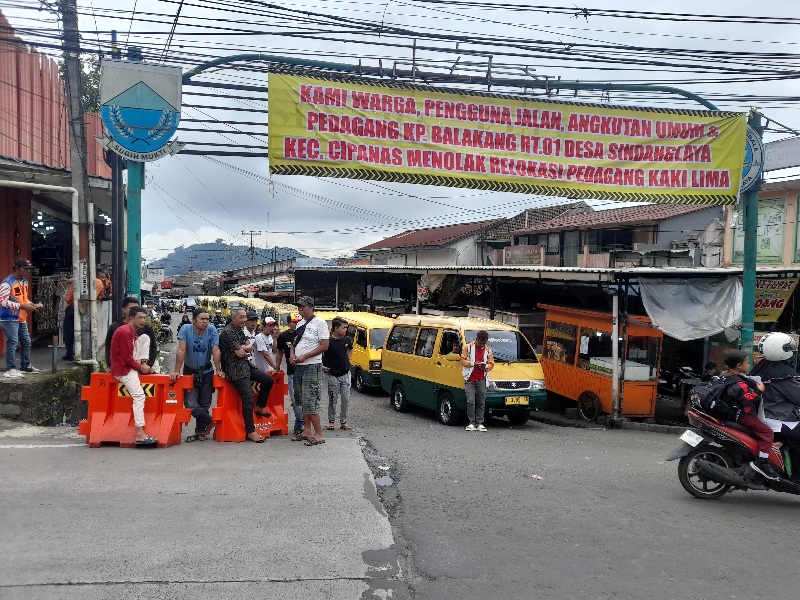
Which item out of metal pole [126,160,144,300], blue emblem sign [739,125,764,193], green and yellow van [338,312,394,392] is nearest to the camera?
metal pole [126,160,144,300]

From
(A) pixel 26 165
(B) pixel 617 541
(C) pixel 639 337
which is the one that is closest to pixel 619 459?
(B) pixel 617 541

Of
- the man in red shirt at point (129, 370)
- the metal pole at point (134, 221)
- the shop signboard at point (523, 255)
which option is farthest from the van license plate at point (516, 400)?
the shop signboard at point (523, 255)

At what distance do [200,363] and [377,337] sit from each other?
8631mm

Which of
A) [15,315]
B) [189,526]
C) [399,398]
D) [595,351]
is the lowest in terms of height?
[399,398]

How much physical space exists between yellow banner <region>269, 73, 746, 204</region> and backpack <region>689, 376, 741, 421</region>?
5.60 meters

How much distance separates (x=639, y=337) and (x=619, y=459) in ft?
15.9

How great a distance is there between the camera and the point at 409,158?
35.8ft

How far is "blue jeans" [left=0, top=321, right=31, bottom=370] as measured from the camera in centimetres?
938

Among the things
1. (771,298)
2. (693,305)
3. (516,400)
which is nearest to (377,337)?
(516,400)

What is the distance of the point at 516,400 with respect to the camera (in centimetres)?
1174

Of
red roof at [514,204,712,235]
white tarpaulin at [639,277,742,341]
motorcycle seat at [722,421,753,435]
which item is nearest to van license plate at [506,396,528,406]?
white tarpaulin at [639,277,742,341]

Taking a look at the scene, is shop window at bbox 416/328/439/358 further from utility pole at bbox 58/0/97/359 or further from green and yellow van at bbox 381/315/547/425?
utility pole at bbox 58/0/97/359

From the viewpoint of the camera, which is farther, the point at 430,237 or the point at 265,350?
the point at 430,237

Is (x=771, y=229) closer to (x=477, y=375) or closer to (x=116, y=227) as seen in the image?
(x=477, y=375)
